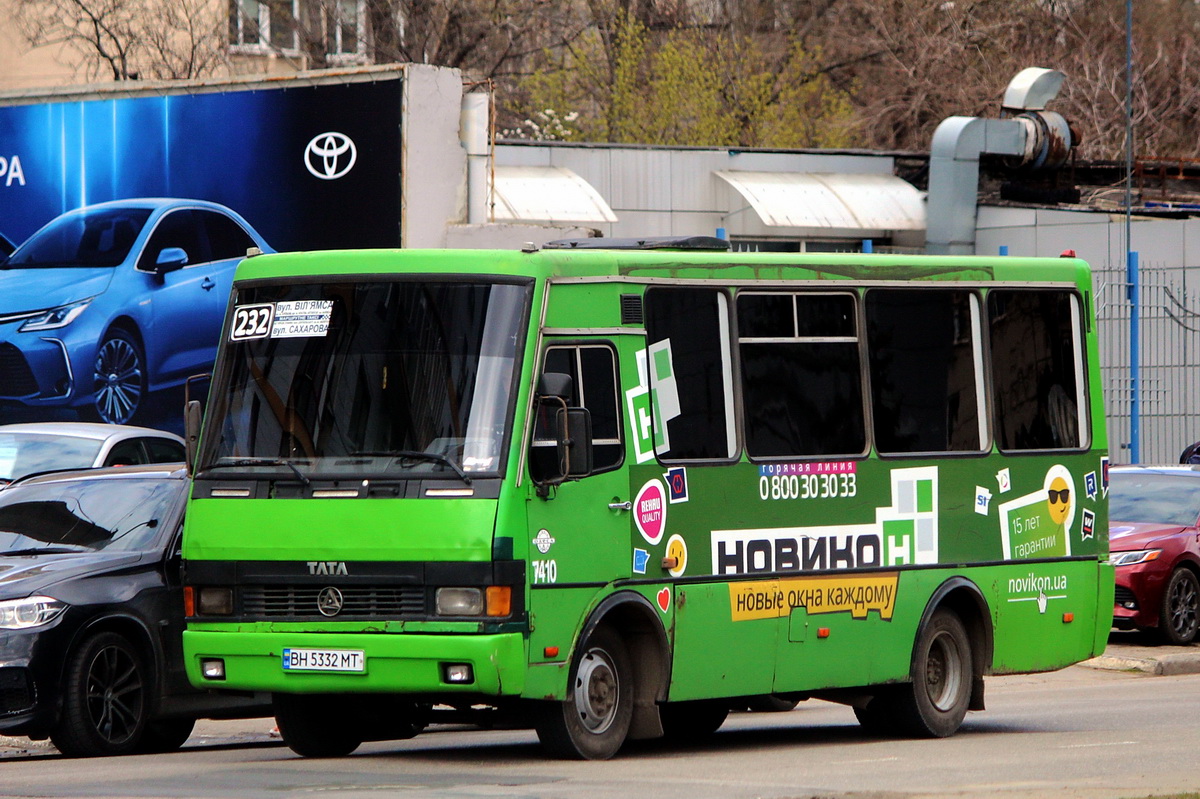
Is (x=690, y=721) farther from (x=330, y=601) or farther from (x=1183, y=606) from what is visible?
(x=1183, y=606)

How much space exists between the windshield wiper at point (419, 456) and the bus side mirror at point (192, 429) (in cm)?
96

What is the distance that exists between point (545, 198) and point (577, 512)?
60.6 feet

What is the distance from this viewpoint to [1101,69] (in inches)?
1759

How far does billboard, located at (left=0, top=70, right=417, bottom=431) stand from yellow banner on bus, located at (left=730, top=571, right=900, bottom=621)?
38.0 feet

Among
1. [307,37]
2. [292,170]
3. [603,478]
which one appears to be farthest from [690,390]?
[307,37]

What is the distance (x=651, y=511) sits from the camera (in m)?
10.8

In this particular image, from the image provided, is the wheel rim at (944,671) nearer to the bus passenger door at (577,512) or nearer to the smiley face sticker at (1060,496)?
the smiley face sticker at (1060,496)

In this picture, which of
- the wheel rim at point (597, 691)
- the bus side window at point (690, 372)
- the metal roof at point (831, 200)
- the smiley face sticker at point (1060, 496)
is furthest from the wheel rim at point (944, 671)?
the metal roof at point (831, 200)

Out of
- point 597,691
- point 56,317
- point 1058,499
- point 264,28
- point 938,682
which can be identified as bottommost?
point 938,682

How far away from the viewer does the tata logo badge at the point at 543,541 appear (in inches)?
397

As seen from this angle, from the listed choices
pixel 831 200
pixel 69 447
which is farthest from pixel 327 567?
pixel 831 200

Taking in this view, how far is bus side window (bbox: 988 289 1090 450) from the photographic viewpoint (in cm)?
1309

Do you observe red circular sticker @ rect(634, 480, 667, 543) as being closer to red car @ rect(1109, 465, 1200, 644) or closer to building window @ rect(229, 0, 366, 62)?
red car @ rect(1109, 465, 1200, 644)

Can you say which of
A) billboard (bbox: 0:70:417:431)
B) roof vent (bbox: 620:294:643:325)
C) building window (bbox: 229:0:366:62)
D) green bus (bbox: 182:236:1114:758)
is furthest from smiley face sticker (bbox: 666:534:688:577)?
building window (bbox: 229:0:366:62)
